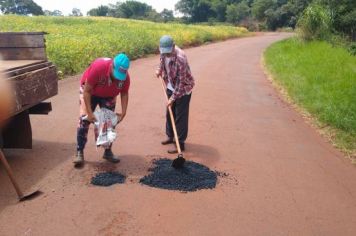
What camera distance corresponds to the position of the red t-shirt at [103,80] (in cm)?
504

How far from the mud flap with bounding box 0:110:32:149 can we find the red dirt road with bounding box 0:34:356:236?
17 cm

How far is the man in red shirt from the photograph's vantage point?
494 centimetres

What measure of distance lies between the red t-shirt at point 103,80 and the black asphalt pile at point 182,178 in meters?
1.07

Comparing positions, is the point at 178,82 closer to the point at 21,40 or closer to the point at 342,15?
the point at 21,40

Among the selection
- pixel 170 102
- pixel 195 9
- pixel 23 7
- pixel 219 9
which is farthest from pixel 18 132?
pixel 195 9

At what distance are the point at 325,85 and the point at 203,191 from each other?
6.96 metres

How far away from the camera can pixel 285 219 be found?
4.34m

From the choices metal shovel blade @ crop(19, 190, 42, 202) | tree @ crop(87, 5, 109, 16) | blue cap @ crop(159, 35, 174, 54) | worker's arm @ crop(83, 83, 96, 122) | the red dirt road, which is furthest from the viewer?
tree @ crop(87, 5, 109, 16)

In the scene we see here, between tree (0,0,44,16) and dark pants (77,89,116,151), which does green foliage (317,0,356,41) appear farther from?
tree (0,0,44,16)

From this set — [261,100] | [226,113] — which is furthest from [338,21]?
[226,113]

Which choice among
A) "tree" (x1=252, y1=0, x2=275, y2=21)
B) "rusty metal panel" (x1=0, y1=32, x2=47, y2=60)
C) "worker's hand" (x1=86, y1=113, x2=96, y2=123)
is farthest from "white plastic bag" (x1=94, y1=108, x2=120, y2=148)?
"tree" (x1=252, y1=0, x2=275, y2=21)

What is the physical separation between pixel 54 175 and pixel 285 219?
103 inches

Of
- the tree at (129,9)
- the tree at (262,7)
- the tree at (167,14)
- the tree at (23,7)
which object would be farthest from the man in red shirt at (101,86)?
the tree at (129,9)

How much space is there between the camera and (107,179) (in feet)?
16.7
